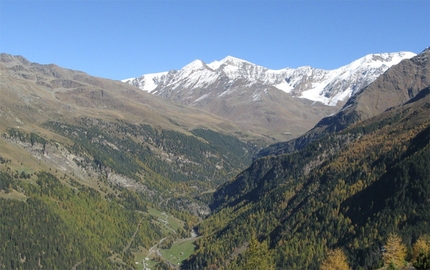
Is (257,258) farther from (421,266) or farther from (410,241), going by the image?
(410,241)

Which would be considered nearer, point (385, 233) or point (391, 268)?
point (391, 268)

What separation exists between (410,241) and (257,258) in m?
83.4

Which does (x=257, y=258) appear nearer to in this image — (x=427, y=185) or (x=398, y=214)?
(x=398, y=214)

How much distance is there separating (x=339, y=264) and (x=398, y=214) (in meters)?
63.1

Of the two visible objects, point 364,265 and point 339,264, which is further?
point 364,265

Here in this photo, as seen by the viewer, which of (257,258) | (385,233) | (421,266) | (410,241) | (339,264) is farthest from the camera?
(385,233)

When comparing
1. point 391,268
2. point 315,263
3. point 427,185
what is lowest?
point 315,263

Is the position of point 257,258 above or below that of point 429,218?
below

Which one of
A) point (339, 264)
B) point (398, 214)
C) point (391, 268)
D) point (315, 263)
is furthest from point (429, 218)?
point (391, 268)

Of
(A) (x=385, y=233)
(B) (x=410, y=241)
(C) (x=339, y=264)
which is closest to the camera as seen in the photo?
(C) (x=339, y=264)

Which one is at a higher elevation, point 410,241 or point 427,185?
point 427,185

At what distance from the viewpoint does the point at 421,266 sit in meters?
76.7

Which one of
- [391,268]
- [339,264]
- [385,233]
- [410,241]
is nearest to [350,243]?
[385,233]

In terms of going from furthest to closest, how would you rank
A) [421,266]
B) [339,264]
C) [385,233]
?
[385,233] → [339,264] → [421,266]
